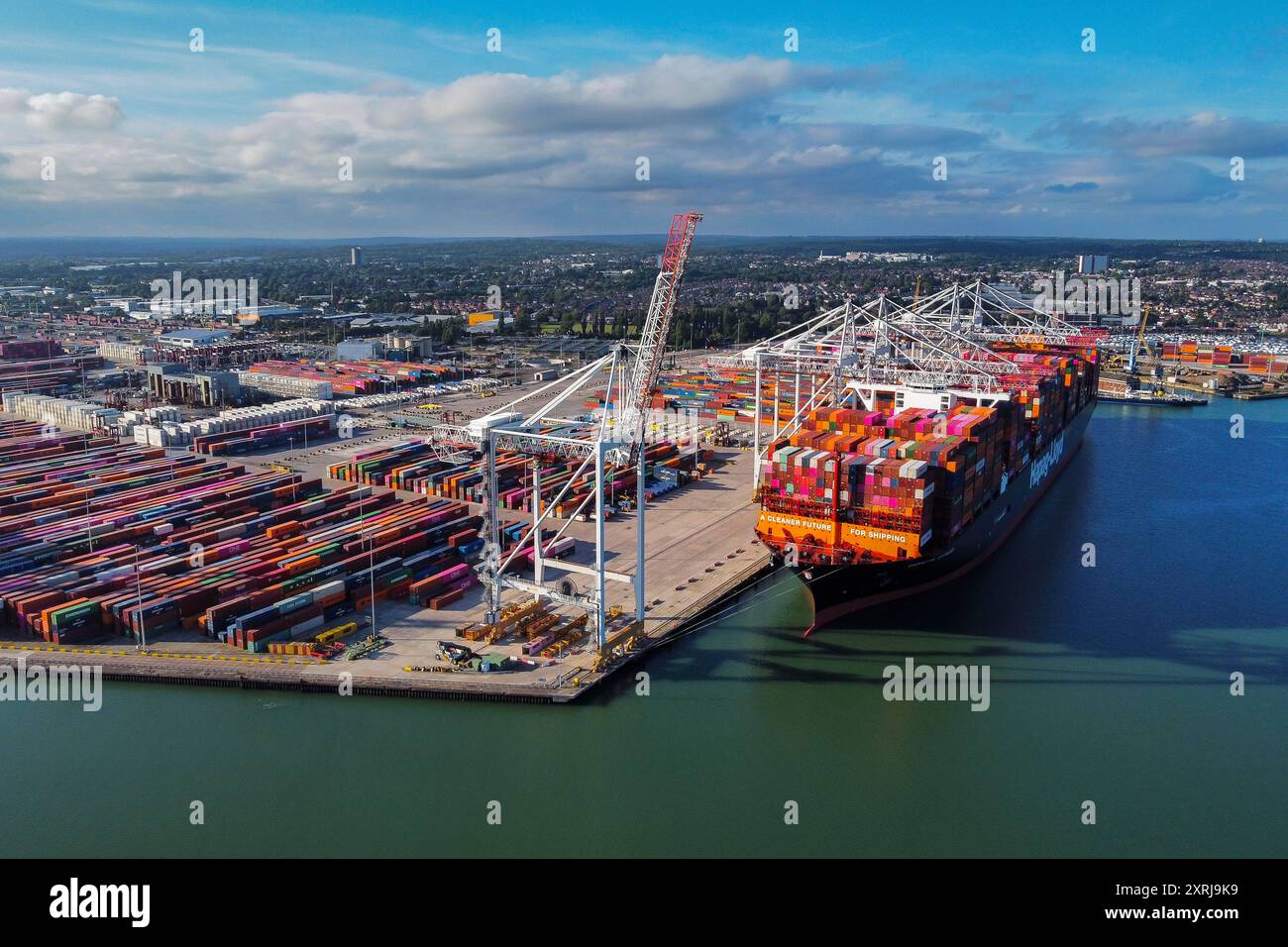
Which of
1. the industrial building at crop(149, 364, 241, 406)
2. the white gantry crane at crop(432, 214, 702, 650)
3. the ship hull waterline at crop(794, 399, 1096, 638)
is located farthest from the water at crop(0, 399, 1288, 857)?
the industrial building at crop(149, 364, 241, 406)

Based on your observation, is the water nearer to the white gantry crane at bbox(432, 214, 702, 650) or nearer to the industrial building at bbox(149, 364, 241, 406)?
the white gantry crane at bbox(432, 214, 702, 650)

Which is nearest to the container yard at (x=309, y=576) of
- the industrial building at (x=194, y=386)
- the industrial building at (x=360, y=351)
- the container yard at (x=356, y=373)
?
the industrial building at (x=194, y=386)

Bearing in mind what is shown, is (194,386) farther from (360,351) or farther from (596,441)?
(596,441)

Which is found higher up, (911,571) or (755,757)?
(911,571)

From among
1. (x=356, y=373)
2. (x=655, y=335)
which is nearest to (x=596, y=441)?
(x=655, y=335)

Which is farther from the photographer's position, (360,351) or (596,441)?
(360,351)
